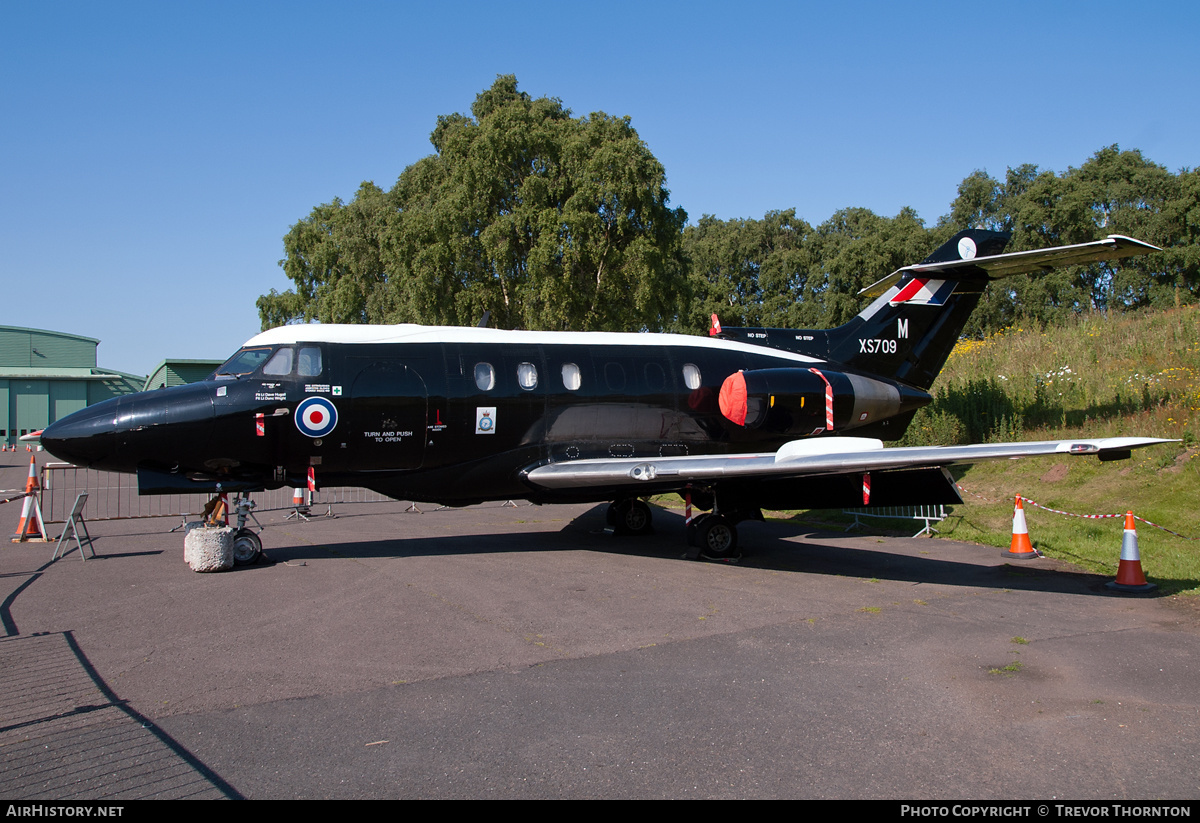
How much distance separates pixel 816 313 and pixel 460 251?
31.4 metres

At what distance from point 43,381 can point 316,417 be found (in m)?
56.1

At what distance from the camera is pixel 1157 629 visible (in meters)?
7.70

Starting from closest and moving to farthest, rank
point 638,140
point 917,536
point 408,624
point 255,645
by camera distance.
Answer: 1. point 255,645
2. point 408,624
3. point 917,536
4. point 638,140

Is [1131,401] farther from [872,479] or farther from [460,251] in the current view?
[460,251]

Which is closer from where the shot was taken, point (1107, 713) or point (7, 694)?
point (1107, 713)

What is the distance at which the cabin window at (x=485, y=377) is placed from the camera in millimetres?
11859

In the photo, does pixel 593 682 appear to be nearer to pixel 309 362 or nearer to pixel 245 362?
pixel 309 362

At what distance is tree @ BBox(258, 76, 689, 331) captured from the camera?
2714 cm

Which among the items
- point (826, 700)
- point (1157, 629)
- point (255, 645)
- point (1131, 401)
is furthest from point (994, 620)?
point (1131, 401)

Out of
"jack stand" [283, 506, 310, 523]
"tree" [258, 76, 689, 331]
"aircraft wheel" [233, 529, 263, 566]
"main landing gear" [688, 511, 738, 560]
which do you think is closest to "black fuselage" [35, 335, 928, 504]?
"aircraft wheel" [233, 529, 263, 566]

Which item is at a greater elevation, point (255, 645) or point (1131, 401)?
point (1131, 401)

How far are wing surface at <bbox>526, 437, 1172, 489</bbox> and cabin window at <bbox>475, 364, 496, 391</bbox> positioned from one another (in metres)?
1.42

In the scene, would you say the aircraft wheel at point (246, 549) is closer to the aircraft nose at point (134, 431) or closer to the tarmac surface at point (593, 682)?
the tarmac surface at point (593, 682)

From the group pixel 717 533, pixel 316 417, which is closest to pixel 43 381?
pixel 316 417
